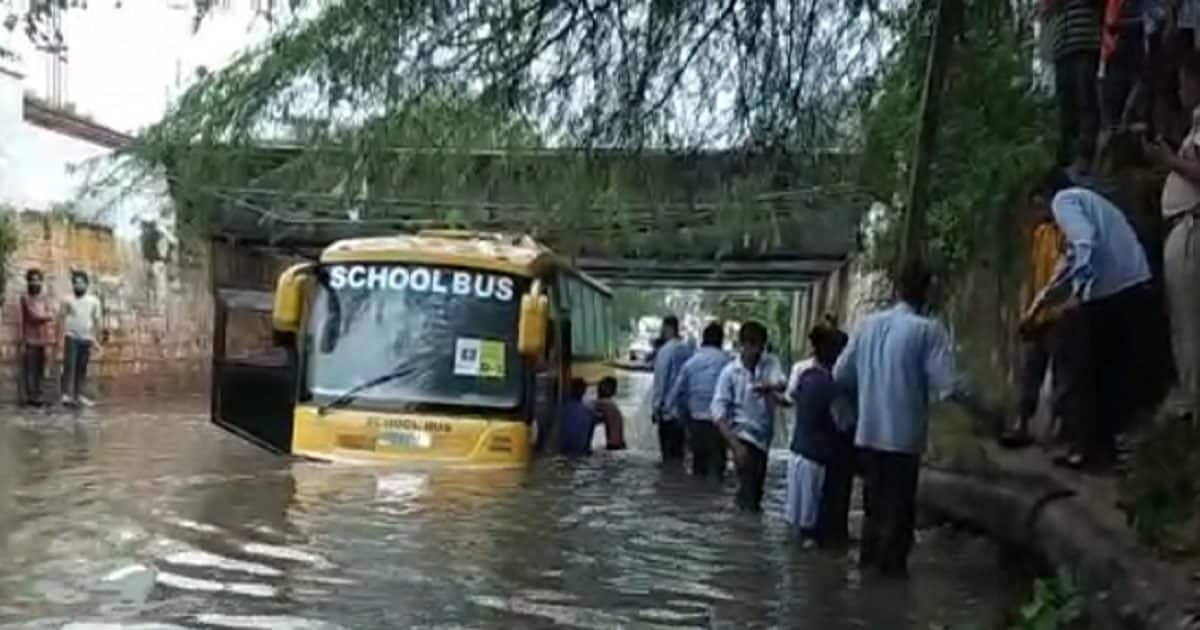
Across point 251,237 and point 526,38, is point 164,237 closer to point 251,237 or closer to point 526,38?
point 251,237

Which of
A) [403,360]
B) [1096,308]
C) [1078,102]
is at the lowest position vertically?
[403,360]

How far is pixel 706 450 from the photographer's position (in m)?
18.1

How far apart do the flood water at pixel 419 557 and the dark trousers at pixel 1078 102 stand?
2.35m

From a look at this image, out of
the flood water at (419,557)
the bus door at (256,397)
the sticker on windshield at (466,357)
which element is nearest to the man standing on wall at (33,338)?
the bus door at (256,397)

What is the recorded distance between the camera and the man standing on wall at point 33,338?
23.8 meters

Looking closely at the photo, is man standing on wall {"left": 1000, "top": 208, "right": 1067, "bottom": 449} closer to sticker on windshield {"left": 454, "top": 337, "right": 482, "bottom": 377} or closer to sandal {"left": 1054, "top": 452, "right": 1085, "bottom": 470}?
sandal {"left": 1054, "top": 452, "right": 1085, "bottom": 470}

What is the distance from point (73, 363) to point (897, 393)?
54.6ft

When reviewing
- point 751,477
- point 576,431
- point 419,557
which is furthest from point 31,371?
point 419,557

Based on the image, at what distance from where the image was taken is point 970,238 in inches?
649

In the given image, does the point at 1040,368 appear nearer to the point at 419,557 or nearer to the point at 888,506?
the point at 888,506

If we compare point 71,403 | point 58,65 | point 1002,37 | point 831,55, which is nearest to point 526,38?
point 831,55

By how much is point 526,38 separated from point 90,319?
15647 mm

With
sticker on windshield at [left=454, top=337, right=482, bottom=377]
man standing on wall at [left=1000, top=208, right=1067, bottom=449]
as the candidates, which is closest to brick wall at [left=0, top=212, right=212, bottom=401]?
sticker on windshield at [left=454, top=337, right=482, bottom=377]

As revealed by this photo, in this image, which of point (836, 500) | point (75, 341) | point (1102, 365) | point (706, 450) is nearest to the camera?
point (1102, 365)
